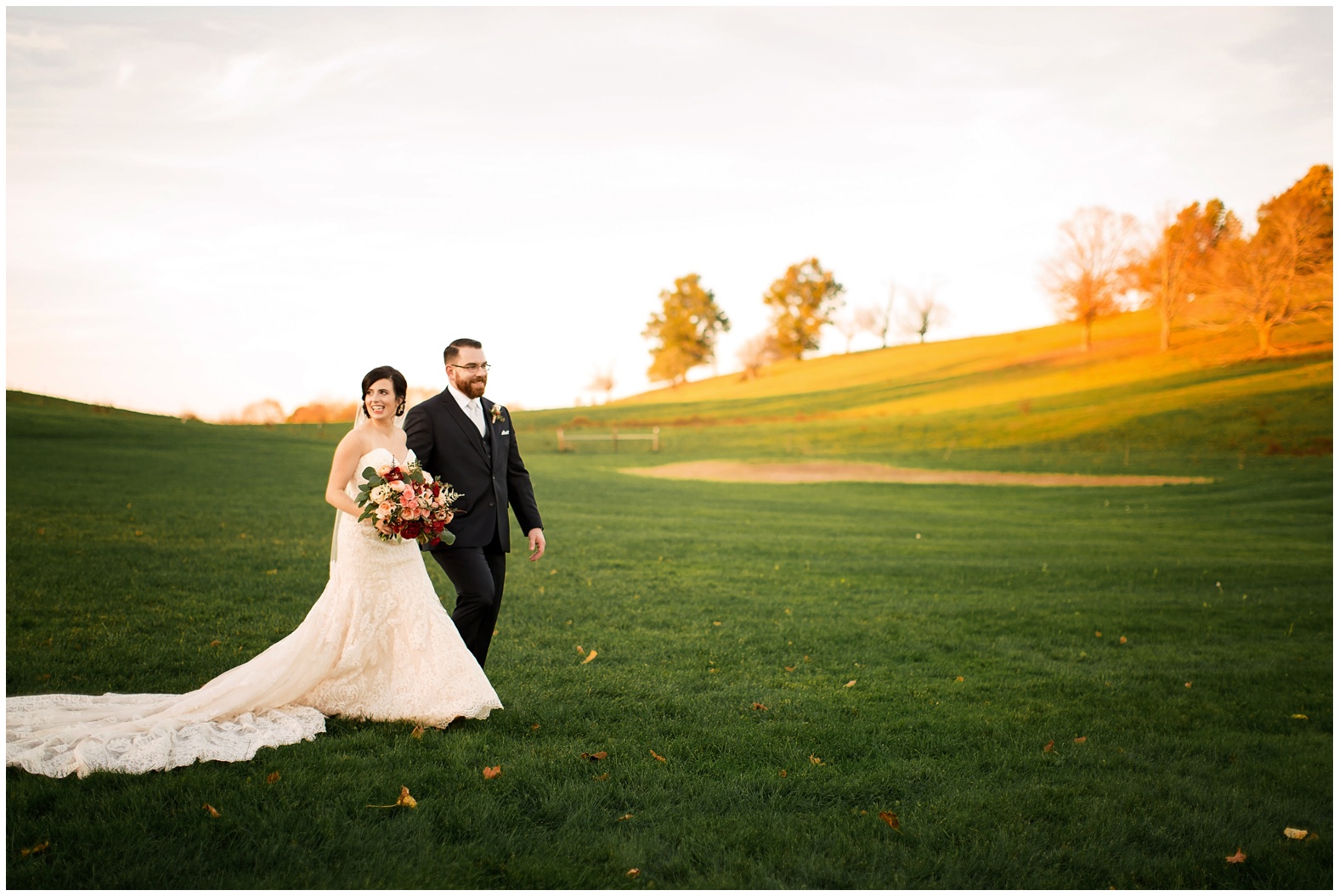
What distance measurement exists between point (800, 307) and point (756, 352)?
6.82 meters

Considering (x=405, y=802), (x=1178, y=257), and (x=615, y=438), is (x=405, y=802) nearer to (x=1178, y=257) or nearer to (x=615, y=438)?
(x=615, y=438)

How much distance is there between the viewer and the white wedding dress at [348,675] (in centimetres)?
539

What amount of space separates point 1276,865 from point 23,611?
10561 millimetres

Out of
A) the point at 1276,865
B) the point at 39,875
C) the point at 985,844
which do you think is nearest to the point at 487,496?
the point at 39,875

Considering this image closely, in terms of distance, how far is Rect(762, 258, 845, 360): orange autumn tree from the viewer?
281 ft

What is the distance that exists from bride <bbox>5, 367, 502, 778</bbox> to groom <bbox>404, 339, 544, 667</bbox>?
0.24 meters

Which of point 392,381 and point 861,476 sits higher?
point 392,381

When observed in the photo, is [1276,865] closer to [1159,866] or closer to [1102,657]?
[1159,866]

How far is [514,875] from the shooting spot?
393 cm

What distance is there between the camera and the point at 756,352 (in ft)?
280

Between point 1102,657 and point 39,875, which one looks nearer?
point 39,875

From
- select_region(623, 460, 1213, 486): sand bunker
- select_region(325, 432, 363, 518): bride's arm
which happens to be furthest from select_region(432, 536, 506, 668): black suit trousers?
select_region(623, 460, 1213, 486): sand bunker

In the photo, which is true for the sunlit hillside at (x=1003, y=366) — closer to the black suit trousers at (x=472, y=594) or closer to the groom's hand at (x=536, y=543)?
the groom's hand at (x=536, y=543)

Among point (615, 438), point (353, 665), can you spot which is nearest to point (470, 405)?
point (353, 665)
